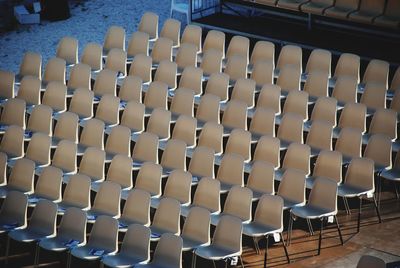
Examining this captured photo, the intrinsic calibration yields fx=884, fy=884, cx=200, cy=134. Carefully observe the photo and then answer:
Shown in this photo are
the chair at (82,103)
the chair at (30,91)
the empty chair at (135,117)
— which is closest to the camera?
the empty chair at (135,117)

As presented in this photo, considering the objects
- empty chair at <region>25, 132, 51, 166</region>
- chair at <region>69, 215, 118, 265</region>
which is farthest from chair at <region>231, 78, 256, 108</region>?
chair at <region>69, 215, 118, 265</region>

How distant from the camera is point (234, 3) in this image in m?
12.5

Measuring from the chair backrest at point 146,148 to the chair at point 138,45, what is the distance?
2272 mm

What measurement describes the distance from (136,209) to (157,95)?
2.12 m

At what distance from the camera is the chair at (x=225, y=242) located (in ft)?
25.5

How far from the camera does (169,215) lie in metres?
8.05

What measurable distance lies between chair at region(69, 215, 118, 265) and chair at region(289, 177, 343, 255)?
1726mm

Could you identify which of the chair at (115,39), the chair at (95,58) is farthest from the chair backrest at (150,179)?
the chair at (115,39)

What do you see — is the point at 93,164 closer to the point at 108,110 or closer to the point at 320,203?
the point at 108,110

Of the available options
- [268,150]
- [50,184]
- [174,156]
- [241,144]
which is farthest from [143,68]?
[50,184]

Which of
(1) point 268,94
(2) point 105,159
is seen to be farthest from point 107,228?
(1) point 268,94

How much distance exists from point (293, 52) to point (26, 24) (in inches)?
175

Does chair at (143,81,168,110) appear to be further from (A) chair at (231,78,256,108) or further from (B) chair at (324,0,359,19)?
(B) chair at (324,0,359,19)

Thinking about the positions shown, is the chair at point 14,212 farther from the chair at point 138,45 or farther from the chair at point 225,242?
the chair at point 138,45
